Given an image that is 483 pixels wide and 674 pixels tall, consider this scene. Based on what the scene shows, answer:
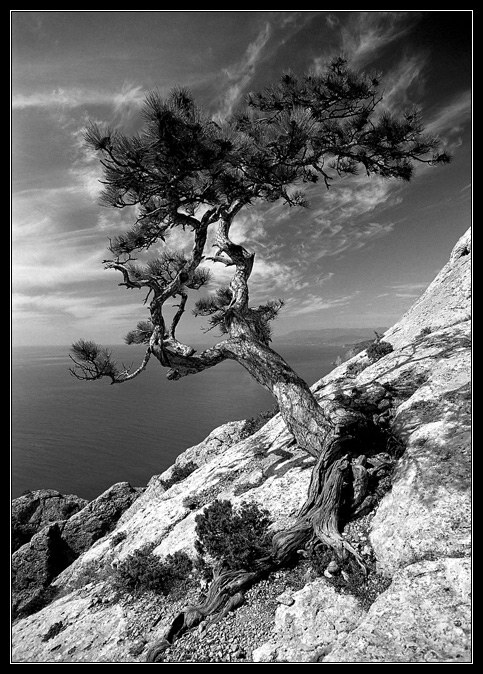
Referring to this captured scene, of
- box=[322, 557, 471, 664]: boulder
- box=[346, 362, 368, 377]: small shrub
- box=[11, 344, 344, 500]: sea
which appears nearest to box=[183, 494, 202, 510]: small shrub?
box=[322, 557, 471, 664]: boulder

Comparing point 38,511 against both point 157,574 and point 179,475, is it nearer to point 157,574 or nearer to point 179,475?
point 179,475

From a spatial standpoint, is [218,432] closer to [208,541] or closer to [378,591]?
[208,541]

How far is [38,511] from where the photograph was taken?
23297 millimetres

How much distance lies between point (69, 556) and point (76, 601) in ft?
27.8

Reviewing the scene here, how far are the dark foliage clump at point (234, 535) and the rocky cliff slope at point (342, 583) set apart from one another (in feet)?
1.46

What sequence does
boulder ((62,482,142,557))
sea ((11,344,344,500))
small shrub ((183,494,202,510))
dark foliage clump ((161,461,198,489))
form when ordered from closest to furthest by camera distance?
small shrub ((183,494,202,510)) → dark foliage clump ((161,461,198,489)) → boulder ((62,482,142,557)) → sea ((11,344,344,500))

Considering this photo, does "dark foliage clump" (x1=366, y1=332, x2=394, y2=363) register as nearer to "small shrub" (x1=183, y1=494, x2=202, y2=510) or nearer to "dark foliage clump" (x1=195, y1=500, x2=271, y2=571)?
"small shrub" (x1=183, y1=494, x2=202, y2=510)

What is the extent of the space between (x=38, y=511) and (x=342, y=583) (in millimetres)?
26486

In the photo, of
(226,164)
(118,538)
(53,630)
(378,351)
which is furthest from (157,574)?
(378,351)

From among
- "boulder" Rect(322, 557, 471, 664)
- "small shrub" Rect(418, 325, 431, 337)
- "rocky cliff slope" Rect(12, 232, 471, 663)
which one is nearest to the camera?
"boulder" Rect(322, 557, 471, 664)

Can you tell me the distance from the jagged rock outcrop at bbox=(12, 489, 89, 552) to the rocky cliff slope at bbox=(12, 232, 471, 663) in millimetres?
13488

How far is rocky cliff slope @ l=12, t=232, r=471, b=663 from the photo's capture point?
4.14m

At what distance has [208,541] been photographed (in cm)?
734

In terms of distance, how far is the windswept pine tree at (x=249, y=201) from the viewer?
6352 millimetres
